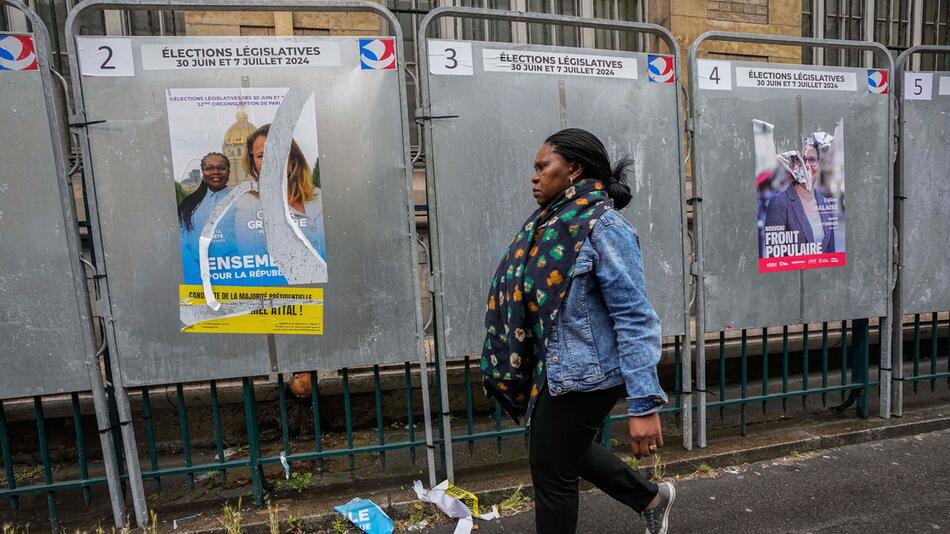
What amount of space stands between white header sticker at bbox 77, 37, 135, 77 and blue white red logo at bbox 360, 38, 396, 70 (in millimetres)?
1130

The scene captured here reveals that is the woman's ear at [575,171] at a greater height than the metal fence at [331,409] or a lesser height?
greater

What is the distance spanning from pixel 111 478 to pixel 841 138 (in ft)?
16.3

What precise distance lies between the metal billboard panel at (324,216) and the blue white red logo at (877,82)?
3266mm

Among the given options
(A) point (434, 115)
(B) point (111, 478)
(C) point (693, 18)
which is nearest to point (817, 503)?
(A) point (434, 115)

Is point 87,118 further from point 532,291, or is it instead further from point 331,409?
point 331,409

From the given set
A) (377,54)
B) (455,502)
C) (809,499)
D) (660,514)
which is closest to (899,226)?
(809,499)

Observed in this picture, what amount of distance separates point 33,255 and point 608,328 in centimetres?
283

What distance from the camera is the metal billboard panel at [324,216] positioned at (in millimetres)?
2771

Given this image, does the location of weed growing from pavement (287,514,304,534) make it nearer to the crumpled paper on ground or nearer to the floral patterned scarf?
Answer: the crumpled paper on ground

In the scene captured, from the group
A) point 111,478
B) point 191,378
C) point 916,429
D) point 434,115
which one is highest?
point 434,115

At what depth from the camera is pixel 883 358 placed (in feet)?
13.7

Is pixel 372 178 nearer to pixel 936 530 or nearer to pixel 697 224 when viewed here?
pixel 697 224

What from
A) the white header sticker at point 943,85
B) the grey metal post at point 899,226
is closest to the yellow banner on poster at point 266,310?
the grey metal post at point 899,226

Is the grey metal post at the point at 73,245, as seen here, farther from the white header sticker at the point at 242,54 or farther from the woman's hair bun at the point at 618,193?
the woman's hair bun at the point at 618,193
